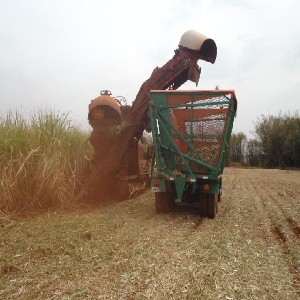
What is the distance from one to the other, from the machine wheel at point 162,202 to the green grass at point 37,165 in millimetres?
1799

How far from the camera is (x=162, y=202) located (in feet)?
21.2

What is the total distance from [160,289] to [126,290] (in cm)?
30

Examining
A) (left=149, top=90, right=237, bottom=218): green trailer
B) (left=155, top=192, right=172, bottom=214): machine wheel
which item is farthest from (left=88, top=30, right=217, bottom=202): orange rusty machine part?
(left=155, top=192, right=172, bottom=214): machine wheel

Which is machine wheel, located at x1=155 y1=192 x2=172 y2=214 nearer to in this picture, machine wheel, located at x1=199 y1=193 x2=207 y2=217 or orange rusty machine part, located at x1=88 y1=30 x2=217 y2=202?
machine wheel, located at x1=199 y1=193 x2=207 y2=217

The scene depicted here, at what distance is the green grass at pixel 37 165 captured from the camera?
593cm

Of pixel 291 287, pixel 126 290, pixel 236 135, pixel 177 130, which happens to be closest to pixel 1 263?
pixel 126 290

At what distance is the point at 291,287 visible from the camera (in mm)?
3125

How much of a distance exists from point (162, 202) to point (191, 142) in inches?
50.0

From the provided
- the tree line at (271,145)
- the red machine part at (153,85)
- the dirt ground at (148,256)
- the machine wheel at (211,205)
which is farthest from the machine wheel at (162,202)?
the tree line at (271,145)

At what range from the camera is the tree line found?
2480 cm

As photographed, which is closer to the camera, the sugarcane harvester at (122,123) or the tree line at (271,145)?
the sugarcane harvester at (122,123)

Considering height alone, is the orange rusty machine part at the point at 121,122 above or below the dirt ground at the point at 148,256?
above

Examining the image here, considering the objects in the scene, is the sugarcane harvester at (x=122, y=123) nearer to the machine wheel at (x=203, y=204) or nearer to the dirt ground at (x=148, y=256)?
the dirt ground at (x=148, y=256)

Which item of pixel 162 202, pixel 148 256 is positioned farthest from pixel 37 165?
pixel 148 256
